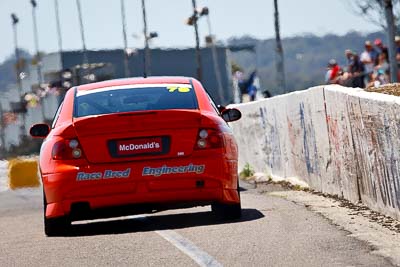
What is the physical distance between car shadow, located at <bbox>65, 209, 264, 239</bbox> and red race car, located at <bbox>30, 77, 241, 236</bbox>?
184 mm

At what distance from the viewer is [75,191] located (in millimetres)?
11586

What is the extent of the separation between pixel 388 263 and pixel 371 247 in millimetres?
969

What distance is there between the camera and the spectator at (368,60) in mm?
26391

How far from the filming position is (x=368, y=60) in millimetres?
26594

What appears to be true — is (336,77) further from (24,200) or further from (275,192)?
(275,192)

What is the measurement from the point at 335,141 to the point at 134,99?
3.05 m

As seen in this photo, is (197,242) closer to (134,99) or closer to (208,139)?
(208,139)

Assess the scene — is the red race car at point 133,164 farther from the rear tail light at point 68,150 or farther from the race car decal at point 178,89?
the race car decal at point 178,89

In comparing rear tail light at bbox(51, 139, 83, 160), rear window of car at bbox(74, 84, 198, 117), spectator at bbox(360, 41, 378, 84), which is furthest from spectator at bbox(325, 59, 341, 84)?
rear tail light at bbox(51, 139, 83, 160)

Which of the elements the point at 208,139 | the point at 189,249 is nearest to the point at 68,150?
the point at 208,139

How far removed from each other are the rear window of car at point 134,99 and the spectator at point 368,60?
46.1 ft

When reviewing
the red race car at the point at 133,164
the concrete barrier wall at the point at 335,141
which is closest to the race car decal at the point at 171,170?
the red race car at the point at 133,164

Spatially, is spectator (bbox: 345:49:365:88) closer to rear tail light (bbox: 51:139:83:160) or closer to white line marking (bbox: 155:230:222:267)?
rear tail light (bbox: 51:139:83:160)

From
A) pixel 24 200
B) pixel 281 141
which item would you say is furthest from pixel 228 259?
pixel 24 200
